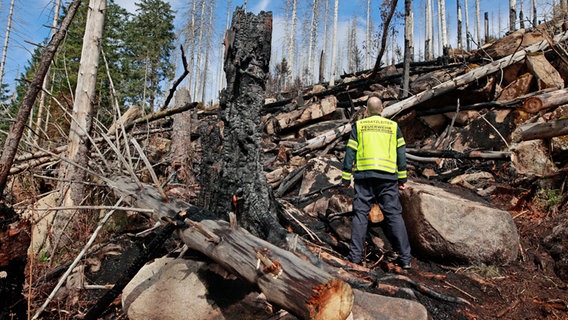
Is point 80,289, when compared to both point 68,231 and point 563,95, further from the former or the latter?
point 563,95

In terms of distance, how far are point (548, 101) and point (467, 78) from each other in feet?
6.99

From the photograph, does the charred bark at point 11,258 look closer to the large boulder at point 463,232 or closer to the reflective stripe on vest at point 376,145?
the reflective stripe on vest at point 376,145

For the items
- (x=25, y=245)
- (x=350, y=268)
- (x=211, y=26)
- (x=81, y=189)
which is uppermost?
(x=211, y=26)

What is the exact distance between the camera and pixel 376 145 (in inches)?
157

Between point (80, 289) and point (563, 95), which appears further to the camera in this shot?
point (563, 95)

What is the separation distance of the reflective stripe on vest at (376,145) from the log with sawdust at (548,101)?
128 inches

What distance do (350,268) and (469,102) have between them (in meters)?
6.64

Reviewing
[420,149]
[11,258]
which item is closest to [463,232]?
[420,149]

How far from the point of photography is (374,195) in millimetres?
4043

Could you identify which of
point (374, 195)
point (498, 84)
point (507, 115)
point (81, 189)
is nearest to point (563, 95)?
point (507, 115)

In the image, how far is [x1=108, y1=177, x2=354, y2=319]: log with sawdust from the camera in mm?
1909

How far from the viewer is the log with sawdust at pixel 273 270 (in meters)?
1.91

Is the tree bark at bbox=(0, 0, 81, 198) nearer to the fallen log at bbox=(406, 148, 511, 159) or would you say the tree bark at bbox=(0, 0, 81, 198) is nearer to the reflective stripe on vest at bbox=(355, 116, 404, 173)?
the reflective stripe on vest at bbox=(355, 116, 404, 173)

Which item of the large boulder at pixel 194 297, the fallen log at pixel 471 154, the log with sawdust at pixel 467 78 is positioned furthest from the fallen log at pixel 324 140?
the large boulder at pixel 194 297
